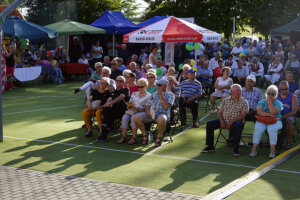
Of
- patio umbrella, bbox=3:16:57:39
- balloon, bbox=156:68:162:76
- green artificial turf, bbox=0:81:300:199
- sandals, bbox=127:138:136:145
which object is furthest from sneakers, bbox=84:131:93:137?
patio umbrella, bbox=3:16:57:39

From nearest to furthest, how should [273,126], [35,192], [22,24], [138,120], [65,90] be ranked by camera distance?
[35,192]
[273,126]
[138,120]
[65,90]
[22,24]

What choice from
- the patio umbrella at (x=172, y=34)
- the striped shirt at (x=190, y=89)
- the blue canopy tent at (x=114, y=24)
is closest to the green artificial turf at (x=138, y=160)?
the striped shirt at (x=190, y=89)

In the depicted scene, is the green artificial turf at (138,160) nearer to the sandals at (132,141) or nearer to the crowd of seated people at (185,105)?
the sandals at (132,141)

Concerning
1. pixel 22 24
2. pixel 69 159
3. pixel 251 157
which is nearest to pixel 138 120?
pixel 69 159

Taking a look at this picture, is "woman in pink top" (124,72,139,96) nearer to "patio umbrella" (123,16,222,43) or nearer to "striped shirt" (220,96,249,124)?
"striped shirt" (220,96,249,124)

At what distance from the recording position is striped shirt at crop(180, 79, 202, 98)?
12.0 metres

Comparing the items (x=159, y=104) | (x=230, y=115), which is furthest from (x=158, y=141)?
(x=230, y=115)

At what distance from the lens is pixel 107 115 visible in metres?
10.3

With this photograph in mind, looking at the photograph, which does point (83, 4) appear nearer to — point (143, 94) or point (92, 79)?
point (92, 79)

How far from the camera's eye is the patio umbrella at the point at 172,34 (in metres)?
15.9

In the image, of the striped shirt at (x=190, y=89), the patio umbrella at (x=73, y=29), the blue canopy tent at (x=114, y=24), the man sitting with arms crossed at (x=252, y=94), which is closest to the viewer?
the man sitting with arms crossed at (x=252, y=94)

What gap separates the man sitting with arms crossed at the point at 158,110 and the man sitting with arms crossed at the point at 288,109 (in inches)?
90.3

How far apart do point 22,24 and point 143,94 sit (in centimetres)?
1337

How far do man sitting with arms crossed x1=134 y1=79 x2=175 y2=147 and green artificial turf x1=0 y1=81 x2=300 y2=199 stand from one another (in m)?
0.37
